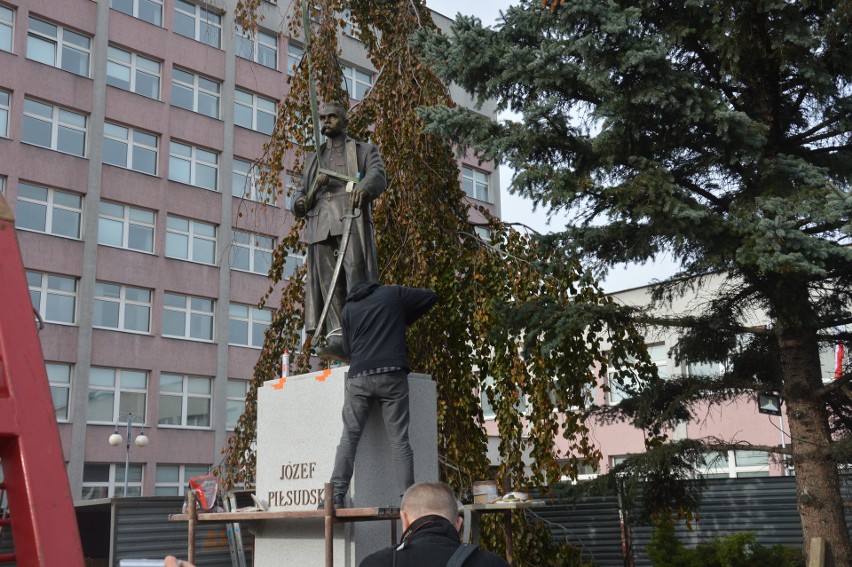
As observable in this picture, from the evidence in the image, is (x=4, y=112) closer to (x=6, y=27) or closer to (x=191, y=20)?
(x=6, y=27)

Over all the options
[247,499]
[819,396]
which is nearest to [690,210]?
[819,396]

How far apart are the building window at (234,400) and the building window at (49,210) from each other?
6.68 metres

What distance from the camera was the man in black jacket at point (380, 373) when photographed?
532 centimetres

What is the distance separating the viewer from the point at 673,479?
24.6ft

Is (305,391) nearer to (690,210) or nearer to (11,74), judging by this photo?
(690,210)

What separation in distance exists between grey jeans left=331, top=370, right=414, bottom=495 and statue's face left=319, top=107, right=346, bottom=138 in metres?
1.84

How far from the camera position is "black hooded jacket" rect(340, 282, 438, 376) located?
17.7ft

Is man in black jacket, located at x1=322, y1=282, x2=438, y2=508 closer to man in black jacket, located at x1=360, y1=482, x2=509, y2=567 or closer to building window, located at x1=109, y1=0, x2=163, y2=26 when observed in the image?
man in black jacket, located at x1=360, y1=482, x2=509, y2=567

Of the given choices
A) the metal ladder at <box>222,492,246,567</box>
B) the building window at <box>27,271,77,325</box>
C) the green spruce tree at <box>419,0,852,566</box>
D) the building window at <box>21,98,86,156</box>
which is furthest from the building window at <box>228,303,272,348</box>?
the green spruce tree at <box>419,0,852,566</box>

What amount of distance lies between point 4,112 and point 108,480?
1024 centimetres

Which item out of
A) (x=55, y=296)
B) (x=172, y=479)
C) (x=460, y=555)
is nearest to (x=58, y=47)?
(x=55, y=296)

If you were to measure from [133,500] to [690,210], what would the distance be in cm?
813

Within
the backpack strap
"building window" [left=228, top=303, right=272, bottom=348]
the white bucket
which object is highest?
"building window" [left=228, top=303, right=272, bottom=348]

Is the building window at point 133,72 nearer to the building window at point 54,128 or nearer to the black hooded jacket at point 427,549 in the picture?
the building window at point 54,128
